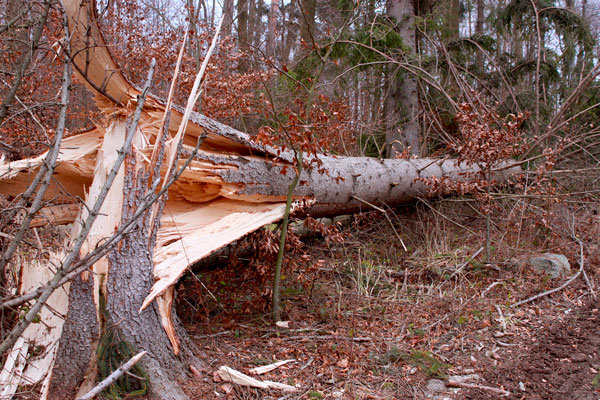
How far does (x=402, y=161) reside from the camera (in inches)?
231

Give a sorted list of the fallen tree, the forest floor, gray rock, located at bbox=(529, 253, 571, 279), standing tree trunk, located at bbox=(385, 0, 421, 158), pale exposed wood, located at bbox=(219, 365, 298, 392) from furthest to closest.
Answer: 1. standing tree trunk, located at bbox=(385, 0, 421, 158)
2. gray rock, located at bbox=(529, 253, 571, 279)
3. the forest floor
4. pale exposed wood, located at bbox=(219, 365, 298, 392)
5. the fallen tree

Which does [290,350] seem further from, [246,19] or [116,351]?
[246,19]

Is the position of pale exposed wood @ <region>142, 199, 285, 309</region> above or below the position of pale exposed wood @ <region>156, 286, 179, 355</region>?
above

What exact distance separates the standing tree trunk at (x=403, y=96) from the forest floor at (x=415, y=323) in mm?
2922

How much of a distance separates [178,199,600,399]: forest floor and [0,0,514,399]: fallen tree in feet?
1.07

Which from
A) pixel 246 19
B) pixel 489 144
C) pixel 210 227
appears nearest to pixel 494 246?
pixel 489 144

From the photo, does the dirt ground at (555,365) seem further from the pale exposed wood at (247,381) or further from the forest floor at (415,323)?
the pale exposed wood at (247,381)

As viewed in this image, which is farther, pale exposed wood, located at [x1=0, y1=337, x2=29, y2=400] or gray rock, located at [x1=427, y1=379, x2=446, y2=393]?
gray rock, located at [x1=427, y1=379, x2=446, y2=393]

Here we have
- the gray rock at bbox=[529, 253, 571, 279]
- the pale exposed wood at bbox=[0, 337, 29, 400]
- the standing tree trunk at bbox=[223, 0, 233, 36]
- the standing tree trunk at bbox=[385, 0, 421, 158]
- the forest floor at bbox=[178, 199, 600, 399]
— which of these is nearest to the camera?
the pale exposed wood at bbox=[0, 337, 29, 400]

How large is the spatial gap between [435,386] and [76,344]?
89.2 inches

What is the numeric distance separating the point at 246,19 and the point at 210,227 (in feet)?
32.0

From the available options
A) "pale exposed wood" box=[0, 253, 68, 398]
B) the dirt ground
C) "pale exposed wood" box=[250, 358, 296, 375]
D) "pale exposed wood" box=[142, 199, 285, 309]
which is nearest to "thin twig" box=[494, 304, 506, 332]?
the dirt ground

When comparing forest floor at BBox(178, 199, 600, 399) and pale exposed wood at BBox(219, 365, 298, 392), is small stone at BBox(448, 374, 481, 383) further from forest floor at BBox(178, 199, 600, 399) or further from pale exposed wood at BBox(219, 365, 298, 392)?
pale exposed wood at BBox(219, 365, 298, 392)

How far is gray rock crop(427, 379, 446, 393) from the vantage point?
117 inches
